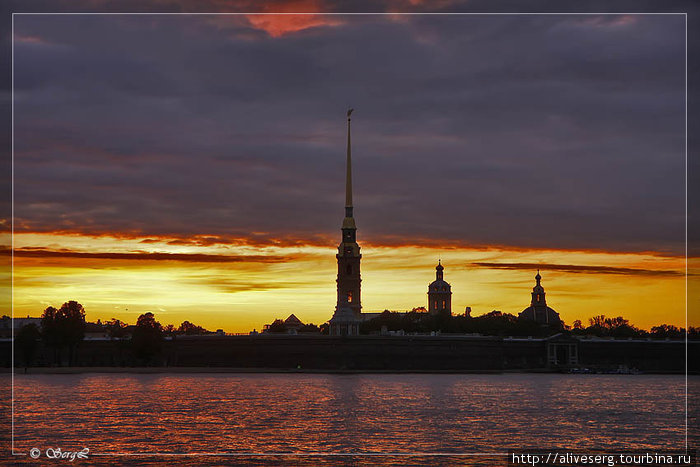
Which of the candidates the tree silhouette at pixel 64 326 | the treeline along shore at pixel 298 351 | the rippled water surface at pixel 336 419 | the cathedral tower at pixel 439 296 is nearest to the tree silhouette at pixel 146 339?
the treeline along shore at pixel 298 351

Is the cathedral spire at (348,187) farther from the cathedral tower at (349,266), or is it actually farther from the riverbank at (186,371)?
the riverbank at (186,371)

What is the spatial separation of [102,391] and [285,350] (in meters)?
46.7

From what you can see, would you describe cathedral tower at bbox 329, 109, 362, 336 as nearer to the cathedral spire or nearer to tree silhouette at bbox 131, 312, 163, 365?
the cathedral spire

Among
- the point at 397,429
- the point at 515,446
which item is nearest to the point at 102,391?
the point at 397,429

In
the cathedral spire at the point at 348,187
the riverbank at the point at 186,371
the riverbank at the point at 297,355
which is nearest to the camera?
the riverbank at the point at 186,371

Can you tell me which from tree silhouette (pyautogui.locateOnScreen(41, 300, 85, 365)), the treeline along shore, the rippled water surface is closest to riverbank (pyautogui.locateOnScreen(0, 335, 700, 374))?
the treeline along shore

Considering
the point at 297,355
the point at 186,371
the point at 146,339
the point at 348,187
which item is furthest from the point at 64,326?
the point at 348,187

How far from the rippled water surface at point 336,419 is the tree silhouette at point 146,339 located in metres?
32.9

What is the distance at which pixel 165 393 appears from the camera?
6931 cm

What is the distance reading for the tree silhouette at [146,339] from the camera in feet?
367

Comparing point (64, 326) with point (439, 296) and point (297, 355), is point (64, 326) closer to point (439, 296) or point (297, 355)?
point (297, 355)

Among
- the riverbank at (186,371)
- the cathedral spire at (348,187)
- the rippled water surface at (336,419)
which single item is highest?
the cathedral spire at (348,187)

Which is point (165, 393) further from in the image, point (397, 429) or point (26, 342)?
point (26, 342)

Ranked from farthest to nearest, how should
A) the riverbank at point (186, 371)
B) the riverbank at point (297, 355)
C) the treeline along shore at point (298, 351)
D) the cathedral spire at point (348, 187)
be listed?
the cathedral spire at point (348, 187)
the riverbank at point (297, 355)
the treeline along shore at point (298, 351)
the riverbank at point (186, 371)
